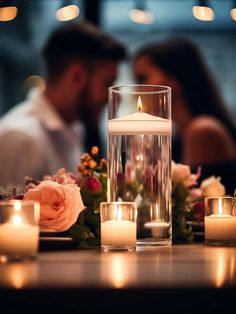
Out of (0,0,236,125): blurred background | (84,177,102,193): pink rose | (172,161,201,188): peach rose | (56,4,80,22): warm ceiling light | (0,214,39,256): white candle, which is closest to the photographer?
(0,214,39,256): white candle

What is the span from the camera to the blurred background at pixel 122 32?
5180 millimetres

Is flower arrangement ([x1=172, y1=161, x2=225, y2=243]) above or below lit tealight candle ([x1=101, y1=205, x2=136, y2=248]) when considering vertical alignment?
above

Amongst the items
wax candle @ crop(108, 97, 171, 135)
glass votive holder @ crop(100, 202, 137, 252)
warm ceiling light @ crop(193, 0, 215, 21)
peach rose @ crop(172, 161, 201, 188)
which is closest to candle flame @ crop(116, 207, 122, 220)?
glass votive holder @ crop(100, 202, 137, 252)

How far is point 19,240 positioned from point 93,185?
17.9 inches

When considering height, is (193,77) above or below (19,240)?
above

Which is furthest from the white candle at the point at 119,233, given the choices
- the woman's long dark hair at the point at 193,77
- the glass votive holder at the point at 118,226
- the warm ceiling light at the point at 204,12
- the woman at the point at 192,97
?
the woman's long dark hair at the point at 193,77

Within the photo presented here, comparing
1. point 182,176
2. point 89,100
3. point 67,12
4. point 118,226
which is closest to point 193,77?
point 89,100

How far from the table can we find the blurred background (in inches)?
155

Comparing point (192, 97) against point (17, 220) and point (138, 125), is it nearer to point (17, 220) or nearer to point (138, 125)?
point (138, 125)

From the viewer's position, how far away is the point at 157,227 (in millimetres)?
1604

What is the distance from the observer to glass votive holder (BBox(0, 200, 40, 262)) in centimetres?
129

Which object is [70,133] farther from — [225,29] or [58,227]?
[58,227]

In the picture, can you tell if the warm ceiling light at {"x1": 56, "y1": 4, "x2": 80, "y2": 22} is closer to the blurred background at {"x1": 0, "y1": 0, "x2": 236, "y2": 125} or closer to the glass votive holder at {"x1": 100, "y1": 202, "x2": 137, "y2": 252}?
the glass votive holder at {"x1": 100, "y1": 202, "x2": 137, "y2": 252}

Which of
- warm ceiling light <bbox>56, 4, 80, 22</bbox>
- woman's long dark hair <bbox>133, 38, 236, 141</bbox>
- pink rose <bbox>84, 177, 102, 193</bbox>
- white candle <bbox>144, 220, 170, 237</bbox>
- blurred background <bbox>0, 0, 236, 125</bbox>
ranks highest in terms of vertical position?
blurred background <bbox>0, 0, 236, 125</bbox>
